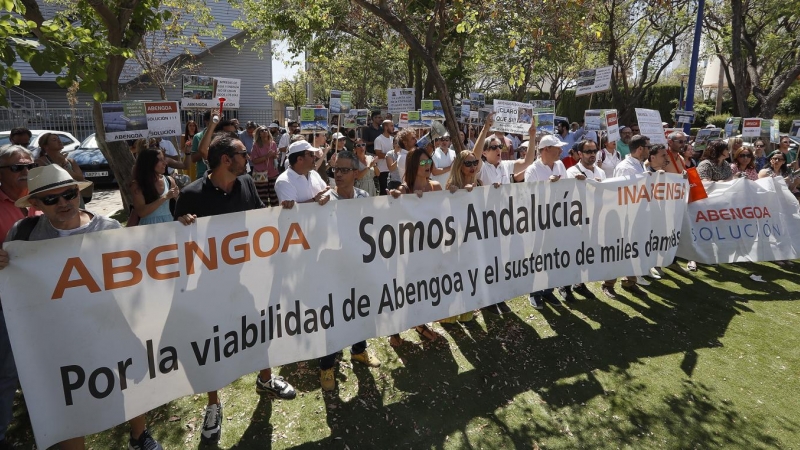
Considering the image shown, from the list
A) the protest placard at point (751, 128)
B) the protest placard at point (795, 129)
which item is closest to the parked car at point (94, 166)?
the protest placard at point (751, 128)

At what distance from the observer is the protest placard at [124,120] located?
5961mm

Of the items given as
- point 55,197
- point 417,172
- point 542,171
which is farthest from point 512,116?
point 55,197

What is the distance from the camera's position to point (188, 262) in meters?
3.14

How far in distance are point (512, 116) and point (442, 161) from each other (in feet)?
4.01

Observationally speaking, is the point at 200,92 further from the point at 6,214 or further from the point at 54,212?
the point at 54,212

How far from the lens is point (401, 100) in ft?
37.3

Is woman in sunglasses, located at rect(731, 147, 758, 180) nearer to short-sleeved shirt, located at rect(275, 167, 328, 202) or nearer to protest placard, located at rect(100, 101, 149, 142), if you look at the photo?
short-sleeved shirt, located at rect(275, 167, 328, 202)

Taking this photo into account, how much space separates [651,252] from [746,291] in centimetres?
192

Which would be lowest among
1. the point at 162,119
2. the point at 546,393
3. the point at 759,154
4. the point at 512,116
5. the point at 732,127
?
the point at 546,393

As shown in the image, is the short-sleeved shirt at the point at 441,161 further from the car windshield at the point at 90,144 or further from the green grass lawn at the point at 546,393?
the car windshield at the point at 90,144

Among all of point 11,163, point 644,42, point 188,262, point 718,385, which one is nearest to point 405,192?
point 188,262

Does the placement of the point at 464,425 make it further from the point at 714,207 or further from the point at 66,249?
Result: the point at 714,207

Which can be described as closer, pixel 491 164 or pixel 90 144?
pixel 491 164

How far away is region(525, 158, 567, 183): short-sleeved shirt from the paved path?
835 cm
